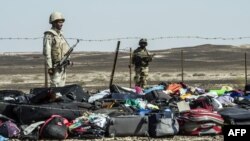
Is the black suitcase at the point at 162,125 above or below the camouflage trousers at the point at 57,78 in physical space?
below

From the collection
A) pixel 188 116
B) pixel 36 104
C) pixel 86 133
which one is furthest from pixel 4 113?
pixel 188 116

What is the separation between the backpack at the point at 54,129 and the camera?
12.3 meters

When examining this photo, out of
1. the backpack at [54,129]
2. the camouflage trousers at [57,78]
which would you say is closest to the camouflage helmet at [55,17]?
the camouflage trousers at [57,78]

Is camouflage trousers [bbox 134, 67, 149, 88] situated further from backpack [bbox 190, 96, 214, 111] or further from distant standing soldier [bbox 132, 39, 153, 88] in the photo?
backpack [bbox 190, 96, 214, 111]

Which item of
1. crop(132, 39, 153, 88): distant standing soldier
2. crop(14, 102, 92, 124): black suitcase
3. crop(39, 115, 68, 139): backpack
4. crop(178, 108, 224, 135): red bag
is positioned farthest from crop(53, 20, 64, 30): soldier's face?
crop(132, 39, 153, 88): distant standing soldier

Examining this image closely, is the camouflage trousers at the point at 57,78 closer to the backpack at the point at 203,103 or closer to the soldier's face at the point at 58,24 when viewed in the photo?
the soldier's face at the point at 58,24

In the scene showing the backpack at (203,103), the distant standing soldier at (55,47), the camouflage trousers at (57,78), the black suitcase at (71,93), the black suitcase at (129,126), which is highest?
the distant standing soldier at (55,47)

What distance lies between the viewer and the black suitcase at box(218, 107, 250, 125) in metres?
12.9

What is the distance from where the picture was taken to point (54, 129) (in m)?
12.3

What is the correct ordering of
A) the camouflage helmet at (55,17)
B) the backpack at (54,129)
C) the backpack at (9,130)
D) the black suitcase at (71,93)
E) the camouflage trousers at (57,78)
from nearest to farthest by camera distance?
1. the backpack at (54,129)
2. the backpack at (9,130)
3. the black suitcase at (71,93)
4. the camouflage helmet at (55,17)
5. the camouflage trousers at (57,78)

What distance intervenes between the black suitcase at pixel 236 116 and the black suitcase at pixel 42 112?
8.79ft

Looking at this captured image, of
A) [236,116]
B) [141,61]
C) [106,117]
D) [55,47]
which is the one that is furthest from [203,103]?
[141,61]

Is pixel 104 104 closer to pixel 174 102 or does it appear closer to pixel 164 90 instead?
pixel 174 102

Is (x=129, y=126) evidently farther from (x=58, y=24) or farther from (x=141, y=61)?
(x=141, y=61)
